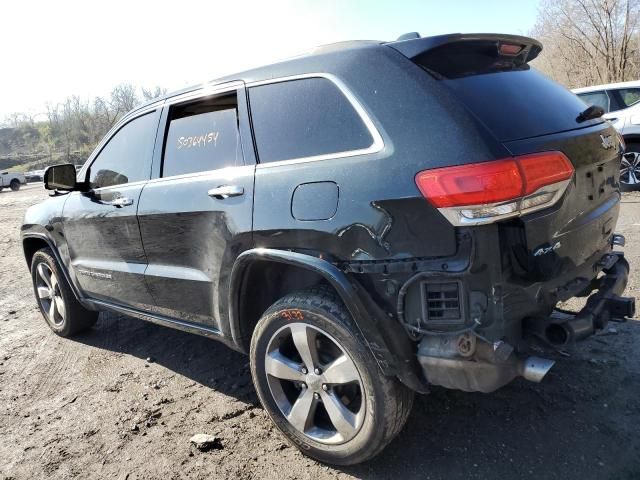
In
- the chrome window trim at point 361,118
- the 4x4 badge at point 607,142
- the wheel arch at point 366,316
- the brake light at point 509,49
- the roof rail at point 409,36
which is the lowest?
the wheel arch at point 366,316

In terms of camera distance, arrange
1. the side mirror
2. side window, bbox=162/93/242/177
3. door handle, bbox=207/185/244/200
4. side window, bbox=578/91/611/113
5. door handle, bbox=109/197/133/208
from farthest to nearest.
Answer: side window, bbox=578/91/611/113 < the side mirror < door handle, bbox=109/197/133/208 < side window, bbox=162/93/242/177 < door handle, bbox=207/185/244/200

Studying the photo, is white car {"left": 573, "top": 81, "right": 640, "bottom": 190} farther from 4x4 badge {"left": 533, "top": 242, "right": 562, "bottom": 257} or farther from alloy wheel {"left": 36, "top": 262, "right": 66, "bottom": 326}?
alloy wheel {"left": 36, "top": 262, "right": 66, "bottom": 326}

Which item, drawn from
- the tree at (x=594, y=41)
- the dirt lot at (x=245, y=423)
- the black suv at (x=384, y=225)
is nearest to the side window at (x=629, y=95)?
the dirt lot at (x=245, y=423)

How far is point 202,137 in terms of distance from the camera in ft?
10.0

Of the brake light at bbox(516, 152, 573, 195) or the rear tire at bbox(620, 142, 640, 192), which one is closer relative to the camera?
the brake light at bbox(516, 152, 573, 195)

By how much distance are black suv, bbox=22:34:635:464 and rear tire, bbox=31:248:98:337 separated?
177 cm

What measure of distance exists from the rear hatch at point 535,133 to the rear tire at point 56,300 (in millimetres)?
3643

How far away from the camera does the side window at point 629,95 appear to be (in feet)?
27.6

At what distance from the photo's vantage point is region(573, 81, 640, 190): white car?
823cm

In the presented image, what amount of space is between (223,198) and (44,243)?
3004 mm

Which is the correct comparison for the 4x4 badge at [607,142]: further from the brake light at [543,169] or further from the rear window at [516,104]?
the brake light at [543,169]

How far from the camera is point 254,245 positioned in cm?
253

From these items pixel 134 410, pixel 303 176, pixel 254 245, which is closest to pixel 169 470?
pixel 134 410

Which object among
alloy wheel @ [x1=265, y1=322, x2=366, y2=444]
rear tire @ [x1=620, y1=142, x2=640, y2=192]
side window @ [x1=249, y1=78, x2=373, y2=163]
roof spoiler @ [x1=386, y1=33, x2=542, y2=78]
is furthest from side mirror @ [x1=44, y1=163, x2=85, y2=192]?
rear tire @ [x1=620, y1=142, x2=640, y2=192]
